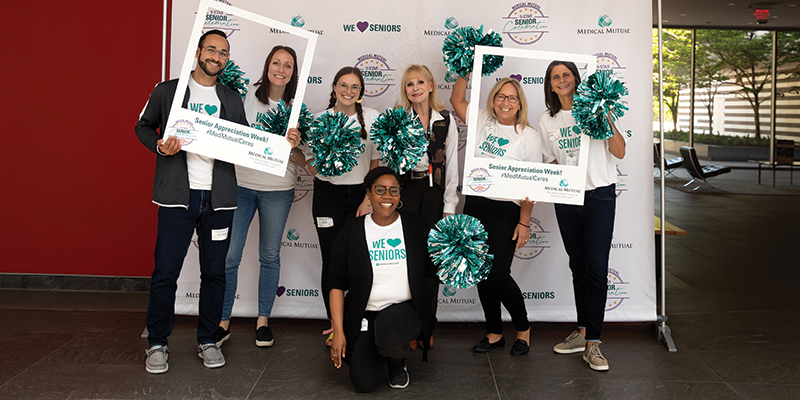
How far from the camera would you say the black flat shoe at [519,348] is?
3.12 m

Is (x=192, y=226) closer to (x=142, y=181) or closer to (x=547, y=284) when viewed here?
(x=142, y=181)

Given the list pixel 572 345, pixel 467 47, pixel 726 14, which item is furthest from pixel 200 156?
pixel 726 14

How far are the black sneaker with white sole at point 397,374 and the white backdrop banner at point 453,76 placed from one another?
0.95 m

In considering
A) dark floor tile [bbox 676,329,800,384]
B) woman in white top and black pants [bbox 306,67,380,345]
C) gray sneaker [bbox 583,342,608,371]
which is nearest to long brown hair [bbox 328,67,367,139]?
woman in white top and black pants [bbox 306,67,380,345]

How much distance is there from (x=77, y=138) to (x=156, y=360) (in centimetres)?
216

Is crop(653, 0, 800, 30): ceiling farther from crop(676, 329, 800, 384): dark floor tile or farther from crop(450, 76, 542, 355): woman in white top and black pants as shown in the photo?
crop(450, 76, 542, 355): woman in white top and black pants

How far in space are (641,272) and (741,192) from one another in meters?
8.07

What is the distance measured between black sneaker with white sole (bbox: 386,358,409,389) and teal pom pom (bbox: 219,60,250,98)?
1.69 meters

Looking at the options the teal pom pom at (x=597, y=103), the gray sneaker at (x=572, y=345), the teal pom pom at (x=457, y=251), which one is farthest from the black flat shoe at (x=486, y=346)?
the teal pom pom at (x=597, y=103)

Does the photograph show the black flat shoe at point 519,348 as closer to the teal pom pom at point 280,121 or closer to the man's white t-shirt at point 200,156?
the teal pom pom at point 280,121

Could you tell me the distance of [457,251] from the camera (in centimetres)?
252

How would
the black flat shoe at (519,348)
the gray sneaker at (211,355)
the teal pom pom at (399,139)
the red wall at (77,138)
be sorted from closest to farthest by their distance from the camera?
the teal pom pom at (399,139) → the gray sneaker at (211,355) → the black flat shoe at (519,348) → the red wall at (77,138)

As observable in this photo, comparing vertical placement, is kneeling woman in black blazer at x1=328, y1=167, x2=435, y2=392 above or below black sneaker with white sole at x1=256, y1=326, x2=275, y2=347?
above

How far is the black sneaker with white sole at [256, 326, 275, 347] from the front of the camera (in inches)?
127
